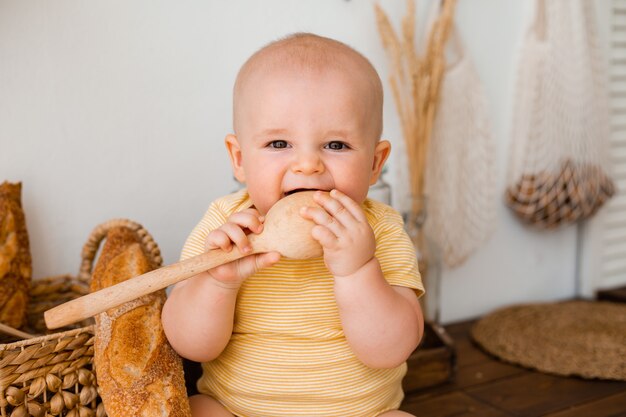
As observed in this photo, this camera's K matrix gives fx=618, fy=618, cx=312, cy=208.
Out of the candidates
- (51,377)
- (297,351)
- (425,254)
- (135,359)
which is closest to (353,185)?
(297,351)

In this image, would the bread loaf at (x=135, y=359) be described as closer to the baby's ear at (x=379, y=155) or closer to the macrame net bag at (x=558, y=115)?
the baby's ear at (x=379, y=155)

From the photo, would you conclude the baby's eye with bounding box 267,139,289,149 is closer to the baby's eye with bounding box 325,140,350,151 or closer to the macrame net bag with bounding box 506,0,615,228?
the baby's eye with bounding box 325,140,350,151

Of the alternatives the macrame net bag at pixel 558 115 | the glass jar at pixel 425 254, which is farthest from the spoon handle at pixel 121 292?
the macrame net bag at pixel 558 115

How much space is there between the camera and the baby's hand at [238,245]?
33.0 inches

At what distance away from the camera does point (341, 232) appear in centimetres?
83

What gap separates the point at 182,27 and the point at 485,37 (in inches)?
38.5

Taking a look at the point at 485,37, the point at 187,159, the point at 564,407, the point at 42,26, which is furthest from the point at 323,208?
the point at 485,37

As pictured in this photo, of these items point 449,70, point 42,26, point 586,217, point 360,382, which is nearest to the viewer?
point 360,382

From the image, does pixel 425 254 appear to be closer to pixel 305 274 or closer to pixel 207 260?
pixel 305 274

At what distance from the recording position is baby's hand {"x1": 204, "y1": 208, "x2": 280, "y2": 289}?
84cm

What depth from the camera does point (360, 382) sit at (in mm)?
998

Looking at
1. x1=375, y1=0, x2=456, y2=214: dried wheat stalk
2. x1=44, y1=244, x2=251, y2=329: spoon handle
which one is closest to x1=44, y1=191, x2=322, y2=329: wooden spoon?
x1=44, y1=244, x2=251, y2=329: spoon handle

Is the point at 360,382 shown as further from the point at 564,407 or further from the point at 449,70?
the point at 449,70

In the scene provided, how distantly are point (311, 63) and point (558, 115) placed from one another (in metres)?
1.30
